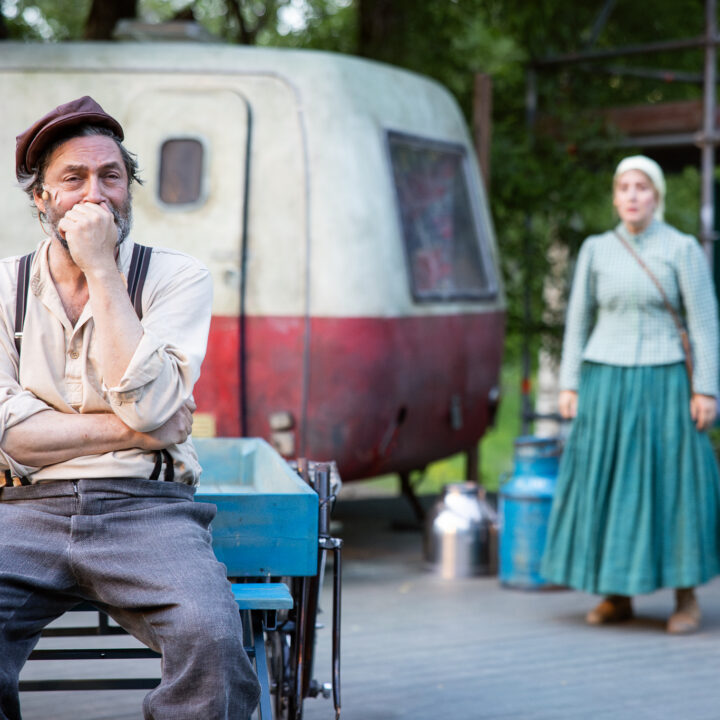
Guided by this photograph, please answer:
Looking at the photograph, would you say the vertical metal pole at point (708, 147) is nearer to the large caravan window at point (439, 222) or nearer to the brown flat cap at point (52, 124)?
the large caravan window at point (439, 222)

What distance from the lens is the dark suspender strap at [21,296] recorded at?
325 cm

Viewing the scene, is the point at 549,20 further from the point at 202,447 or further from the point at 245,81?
the point at 202,447

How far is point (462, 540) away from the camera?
726 centimetres

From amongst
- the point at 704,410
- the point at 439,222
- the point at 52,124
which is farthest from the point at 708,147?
the point at 52,124

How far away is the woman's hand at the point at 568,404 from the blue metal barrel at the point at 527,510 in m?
0.82

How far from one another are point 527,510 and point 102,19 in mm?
5188

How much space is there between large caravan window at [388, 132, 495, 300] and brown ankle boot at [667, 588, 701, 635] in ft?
7.35

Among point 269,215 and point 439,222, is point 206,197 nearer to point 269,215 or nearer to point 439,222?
point 269,215

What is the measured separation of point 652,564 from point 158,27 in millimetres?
4081

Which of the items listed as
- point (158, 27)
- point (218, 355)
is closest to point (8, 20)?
point (158, 27)

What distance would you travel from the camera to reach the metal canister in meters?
7.25

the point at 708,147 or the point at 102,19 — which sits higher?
the point at 102,19

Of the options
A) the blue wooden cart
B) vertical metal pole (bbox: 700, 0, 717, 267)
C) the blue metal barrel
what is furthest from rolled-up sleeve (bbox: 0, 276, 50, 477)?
vertical metal pole (bbox: 700, 0, 717, 267)

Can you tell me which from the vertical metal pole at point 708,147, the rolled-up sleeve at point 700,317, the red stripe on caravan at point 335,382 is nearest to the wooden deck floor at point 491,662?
the red stripe on caravan at point 335,382
